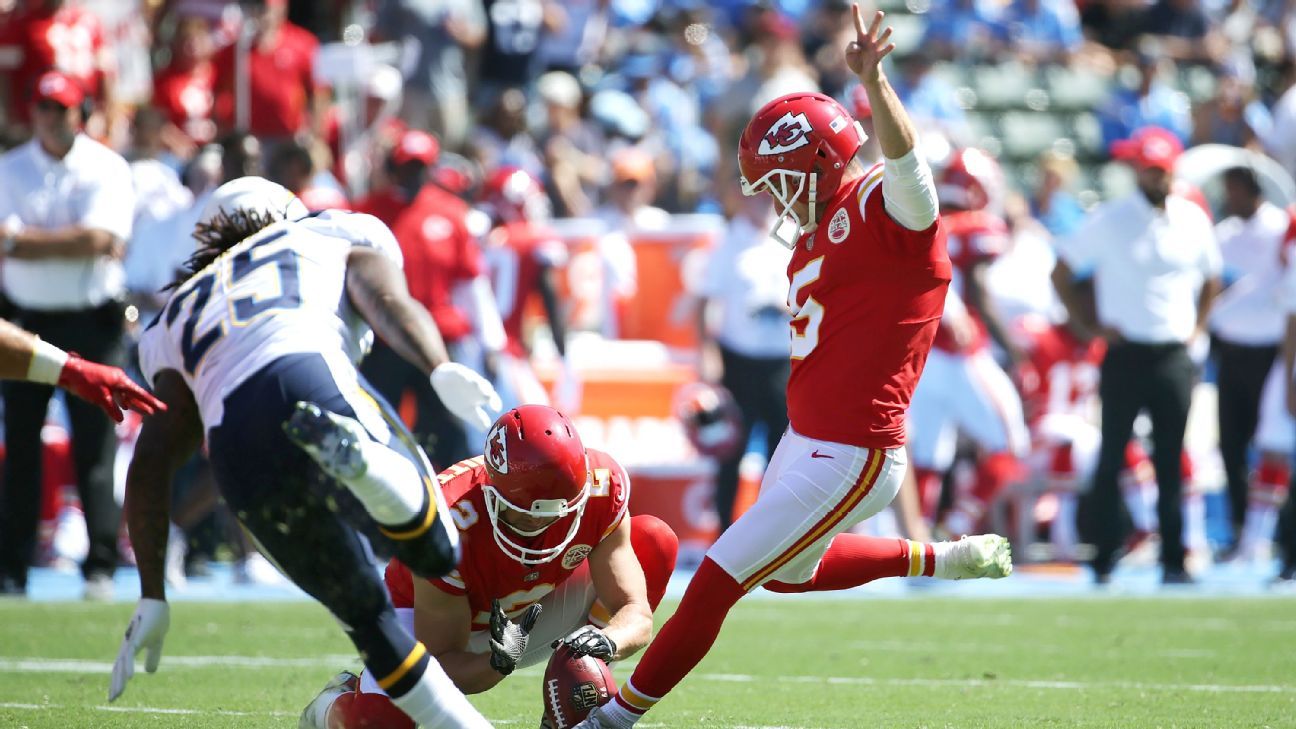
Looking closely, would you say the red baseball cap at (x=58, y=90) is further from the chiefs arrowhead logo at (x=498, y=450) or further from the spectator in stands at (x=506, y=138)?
the chiefs arrowhead logo at (x=498, y=450)

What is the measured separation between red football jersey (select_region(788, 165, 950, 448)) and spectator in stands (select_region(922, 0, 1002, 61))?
12.1 meters

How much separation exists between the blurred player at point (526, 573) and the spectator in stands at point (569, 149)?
26.2 ft

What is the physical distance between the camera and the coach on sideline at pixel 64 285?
8.48m

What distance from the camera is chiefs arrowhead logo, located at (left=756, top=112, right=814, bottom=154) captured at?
4.95 m

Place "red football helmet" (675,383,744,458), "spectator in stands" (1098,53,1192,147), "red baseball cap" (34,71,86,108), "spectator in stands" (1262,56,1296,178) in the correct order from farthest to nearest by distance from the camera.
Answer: "spectator in stands" (1098,53,1192,147) < "spectator in stands" (1262,56,1296,178) < "red football helmet" (675,383,744,458) < "red baseball cap" (34,71,86,108)

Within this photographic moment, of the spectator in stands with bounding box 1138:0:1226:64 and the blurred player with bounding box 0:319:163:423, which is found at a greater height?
the spectator in stands with bounding box 1138:0:1226:64

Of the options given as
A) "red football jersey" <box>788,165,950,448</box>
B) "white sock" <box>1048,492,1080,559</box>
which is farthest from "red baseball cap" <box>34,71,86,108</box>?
"white sock" <box>1048,492,1080,559</box>

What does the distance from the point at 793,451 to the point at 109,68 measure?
27.6ft

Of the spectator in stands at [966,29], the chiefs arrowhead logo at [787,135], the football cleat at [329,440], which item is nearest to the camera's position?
the football cleat at [329,440]

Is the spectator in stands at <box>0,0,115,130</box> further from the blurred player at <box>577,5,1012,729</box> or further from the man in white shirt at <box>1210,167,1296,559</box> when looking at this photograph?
the blurred player at <box>577,5,1012,729</box>

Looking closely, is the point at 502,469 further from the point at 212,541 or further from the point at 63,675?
the point at 212,541

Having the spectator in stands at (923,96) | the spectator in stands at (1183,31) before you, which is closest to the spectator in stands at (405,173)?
the spectator in stands at (923,96)

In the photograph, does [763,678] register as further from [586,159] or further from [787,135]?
[586,159]

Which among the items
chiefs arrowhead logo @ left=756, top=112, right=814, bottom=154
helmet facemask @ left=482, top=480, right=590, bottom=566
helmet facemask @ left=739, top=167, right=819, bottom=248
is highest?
chiefs arrowhead logo @ left=756, top=112, right=814, bottom=154
